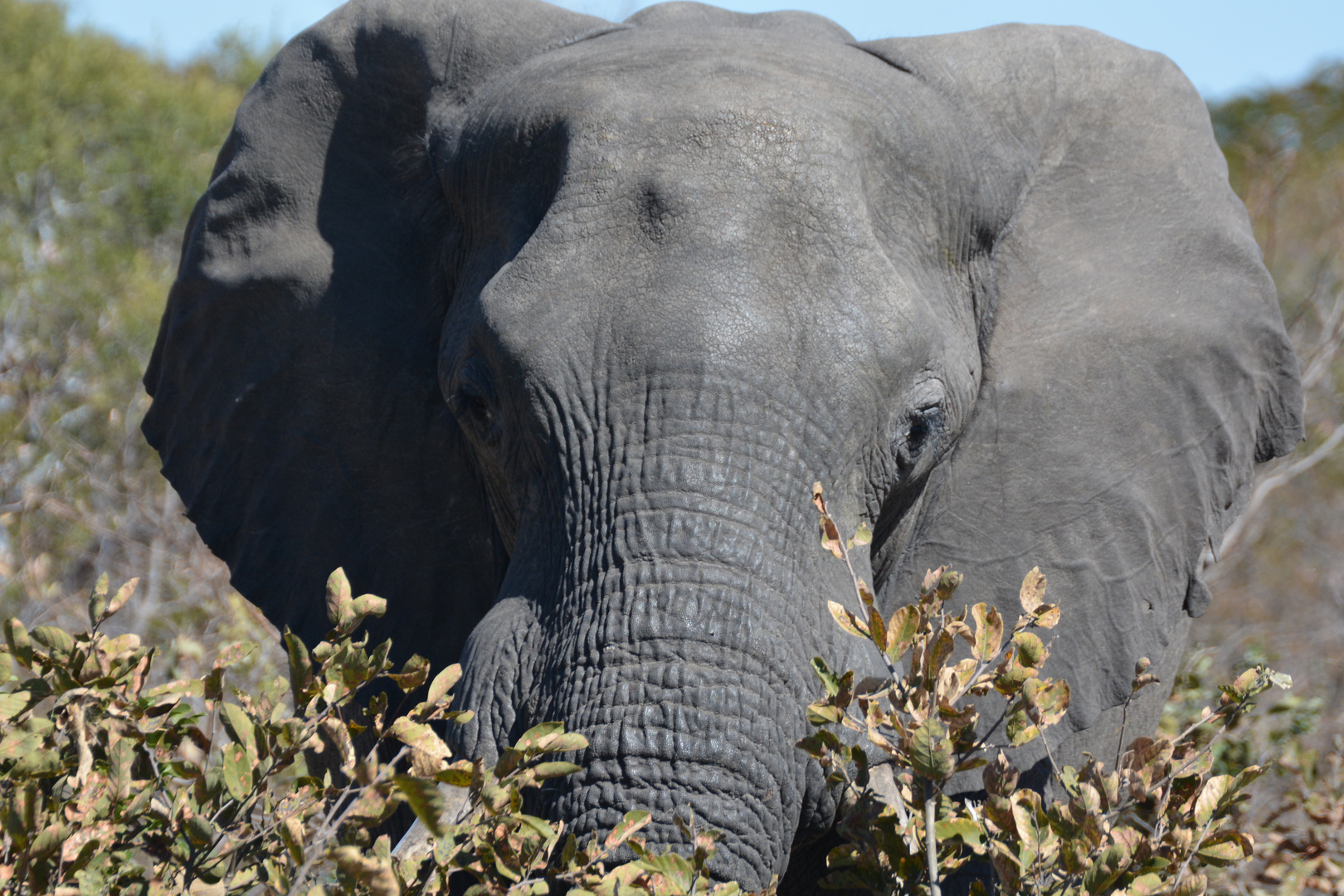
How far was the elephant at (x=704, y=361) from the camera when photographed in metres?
2.08

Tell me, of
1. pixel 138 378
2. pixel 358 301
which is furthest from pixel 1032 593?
pixel 138 378

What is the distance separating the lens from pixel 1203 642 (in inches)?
283

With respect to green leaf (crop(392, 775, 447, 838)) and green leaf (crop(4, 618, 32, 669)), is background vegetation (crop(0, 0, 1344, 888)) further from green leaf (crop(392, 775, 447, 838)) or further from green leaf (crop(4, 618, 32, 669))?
green leaf (crop(392, 775, 447, 838))

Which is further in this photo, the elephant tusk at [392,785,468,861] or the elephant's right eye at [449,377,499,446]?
the elephant's right eye at [449,377,499,446]

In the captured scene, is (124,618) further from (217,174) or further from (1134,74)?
(1134,74)

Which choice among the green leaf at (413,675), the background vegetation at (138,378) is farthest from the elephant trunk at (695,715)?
the background vegetation at (138,378)

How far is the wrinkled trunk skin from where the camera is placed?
75.6 inches

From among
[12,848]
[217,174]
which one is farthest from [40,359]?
[12,848]

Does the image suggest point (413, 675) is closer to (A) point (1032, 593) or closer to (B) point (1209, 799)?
(A) point (1032, 593)

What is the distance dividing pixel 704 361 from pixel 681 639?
408 mm

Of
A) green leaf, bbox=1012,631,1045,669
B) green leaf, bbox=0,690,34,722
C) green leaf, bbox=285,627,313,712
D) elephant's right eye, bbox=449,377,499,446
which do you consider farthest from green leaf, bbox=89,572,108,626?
green leaf, bbox=1012,631,1045,669

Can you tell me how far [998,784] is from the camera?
171cm

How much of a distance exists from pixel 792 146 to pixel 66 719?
53.1 inches

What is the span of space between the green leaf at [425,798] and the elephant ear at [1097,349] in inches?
57.1
